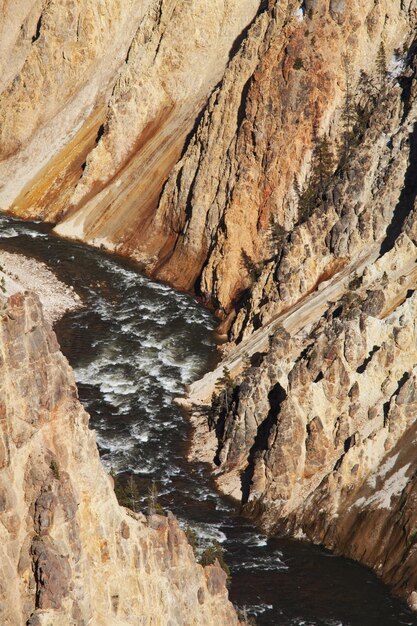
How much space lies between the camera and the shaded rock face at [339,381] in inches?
2776

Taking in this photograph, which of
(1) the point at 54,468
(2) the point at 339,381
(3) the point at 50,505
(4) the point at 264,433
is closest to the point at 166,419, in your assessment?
(4) the point at 264,433

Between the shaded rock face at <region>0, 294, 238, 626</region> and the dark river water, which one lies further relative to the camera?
the dark river water

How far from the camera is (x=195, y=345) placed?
97.1 meters

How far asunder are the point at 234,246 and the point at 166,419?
2512cm

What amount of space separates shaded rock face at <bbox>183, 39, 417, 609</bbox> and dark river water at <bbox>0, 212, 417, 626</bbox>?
5.39ft

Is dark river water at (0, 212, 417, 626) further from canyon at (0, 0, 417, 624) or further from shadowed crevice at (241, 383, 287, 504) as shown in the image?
shadowed crevice at (241, 383, 287, 504)

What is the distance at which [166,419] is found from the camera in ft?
279

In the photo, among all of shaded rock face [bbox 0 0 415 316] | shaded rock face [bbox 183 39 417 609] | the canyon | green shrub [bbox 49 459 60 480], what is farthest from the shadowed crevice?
green shrub [bbox 49 459 60 480]

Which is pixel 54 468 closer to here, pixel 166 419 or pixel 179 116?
pixel 166 419

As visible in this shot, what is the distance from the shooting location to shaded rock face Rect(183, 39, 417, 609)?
7050 cm

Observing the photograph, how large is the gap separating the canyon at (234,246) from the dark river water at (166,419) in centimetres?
156

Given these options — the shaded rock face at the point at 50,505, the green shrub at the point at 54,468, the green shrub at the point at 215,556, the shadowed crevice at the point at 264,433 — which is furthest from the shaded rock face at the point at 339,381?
the green shrub at the point at 54,468

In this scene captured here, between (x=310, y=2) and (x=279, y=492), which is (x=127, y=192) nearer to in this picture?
(x=310, y=2)

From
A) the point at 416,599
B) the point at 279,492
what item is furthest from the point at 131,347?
the point at 416,599
